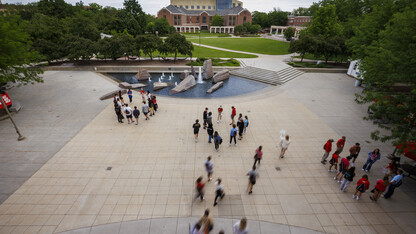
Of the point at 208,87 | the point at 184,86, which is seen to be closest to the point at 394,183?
the point at 208,87

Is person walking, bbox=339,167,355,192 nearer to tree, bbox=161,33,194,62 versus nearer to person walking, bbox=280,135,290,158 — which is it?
person walking, bbox=280,135,290,158

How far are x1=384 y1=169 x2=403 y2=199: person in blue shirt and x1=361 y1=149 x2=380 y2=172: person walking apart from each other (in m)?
1.20

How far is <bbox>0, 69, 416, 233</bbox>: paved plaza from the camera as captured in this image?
7.45 meters

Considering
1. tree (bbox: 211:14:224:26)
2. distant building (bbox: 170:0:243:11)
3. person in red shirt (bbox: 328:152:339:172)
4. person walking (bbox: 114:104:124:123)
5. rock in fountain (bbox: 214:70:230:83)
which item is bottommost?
person in red shirt (bbox: 328:152:339:172)

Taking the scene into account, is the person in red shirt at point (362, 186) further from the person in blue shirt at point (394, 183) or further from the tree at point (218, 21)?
the tree at point (218, 21)

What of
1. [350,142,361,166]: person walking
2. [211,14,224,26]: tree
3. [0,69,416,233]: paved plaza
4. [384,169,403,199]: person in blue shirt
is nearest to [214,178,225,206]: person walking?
[0,69,416,233]: paved plaza

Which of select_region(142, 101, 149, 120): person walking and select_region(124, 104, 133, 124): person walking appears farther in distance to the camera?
select_region(142, 101, 149, 120): person walking

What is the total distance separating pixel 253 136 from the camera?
13062mm

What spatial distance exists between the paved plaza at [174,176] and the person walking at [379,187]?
270mm

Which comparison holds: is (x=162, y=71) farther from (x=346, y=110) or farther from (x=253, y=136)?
(x=346, y=110)

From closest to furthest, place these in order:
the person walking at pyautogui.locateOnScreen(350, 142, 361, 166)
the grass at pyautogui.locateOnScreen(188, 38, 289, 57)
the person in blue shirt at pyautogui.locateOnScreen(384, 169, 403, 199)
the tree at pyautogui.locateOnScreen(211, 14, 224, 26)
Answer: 1. the person in blue shirt at pyautogui.locateOnScreen(384, 169, 403, 199)
2. the person walking at pyautogui.locateOnScreen(350, 142, 361, 166)
3. the grass at pyautogui.locateOnScreen(188, 38, 289, 57)
4. the tree at pyautogui.locateOnScreen(211, 14, 224, 26)

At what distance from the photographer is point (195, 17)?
104 m

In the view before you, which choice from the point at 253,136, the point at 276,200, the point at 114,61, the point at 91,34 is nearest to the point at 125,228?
the point at 276,200

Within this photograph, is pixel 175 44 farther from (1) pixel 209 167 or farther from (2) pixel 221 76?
(1) pixel 209 167
